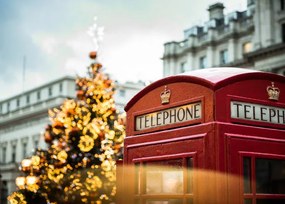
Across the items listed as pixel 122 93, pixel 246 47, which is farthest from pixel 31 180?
pixel 122 93

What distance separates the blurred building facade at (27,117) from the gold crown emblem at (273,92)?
51.7m

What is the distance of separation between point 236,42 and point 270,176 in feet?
135

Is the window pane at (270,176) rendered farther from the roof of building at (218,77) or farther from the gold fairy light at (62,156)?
the gold fairy light at (62,156)

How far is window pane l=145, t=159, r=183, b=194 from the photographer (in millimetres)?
4426

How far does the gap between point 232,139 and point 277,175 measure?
0.47m

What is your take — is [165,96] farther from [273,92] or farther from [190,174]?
[273,92]

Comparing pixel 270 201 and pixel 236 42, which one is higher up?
pixel 236 42

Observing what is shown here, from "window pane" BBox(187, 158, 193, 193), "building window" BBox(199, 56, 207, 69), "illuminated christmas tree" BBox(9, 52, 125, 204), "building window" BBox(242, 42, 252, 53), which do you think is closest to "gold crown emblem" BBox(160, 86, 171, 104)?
"window pane" BBox(187, 158, 193, 193)

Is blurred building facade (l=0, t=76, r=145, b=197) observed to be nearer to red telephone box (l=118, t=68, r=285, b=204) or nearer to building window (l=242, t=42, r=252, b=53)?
building window (l=242, t=42, r=252, b=53)

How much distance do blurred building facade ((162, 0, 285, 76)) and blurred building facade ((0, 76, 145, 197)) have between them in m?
9.45

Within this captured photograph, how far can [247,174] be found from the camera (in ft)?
13.8

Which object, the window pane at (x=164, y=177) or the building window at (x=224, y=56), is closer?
the window pane at (x=164, y=177)

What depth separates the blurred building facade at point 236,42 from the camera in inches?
1567

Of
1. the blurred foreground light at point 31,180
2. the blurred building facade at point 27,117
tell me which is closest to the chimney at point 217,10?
the blurred building facade at point 27,117
